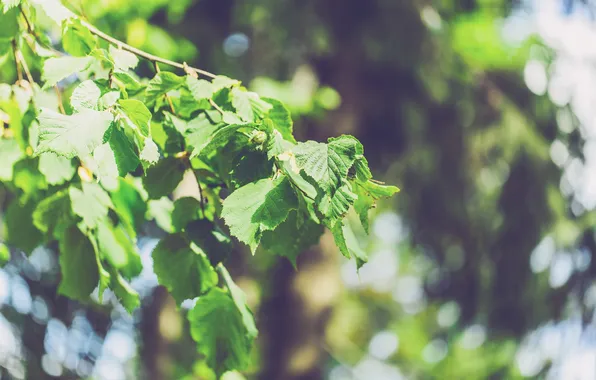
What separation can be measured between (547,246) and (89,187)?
15.6ft

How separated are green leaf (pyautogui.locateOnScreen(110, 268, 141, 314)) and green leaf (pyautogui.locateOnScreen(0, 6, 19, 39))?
23.0 inches

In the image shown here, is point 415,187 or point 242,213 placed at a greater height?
point 415,187

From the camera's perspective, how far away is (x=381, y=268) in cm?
1206

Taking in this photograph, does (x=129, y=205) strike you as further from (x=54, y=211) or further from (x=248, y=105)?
→ (x=248, y=105)

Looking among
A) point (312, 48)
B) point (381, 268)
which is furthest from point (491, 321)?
point (381, 268)

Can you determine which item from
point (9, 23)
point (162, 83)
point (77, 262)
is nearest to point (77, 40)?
point (9, 23)

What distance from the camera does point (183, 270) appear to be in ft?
4.45

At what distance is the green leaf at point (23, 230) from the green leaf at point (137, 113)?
67cm

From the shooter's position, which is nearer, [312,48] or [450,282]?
[312,48]

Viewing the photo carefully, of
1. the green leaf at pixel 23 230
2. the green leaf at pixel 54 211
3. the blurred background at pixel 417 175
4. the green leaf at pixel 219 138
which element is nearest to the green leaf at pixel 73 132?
the green leaf at pixel 219 138

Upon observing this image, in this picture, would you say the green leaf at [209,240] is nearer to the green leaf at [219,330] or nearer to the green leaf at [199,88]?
the green leaf at [219,330]

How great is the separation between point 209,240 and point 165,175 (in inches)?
6.6

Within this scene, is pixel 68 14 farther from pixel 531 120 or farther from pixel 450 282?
pixel 450 282

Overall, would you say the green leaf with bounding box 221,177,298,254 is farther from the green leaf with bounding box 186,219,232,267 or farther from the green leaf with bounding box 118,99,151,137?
the green leaf with bounding box 186,219,232,267
